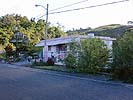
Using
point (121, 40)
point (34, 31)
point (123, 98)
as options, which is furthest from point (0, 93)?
point (34, 31)

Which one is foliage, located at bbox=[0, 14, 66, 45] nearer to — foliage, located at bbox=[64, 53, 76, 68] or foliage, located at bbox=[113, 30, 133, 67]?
foliage, located at bbox=[64, 53, 76, 68]

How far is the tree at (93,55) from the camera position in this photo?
2902 centimetres

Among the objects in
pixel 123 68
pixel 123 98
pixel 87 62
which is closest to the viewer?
pixel 123 98

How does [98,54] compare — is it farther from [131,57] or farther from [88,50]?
[131,57]

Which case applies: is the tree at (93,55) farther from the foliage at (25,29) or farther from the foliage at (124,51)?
the foliage at (25,29)

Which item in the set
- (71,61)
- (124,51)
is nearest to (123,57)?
(124,51)

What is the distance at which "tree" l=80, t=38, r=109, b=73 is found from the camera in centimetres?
2902

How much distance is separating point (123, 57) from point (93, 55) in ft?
19.4

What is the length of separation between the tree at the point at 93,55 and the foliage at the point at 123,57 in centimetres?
430

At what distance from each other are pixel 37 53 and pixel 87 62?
30.3 meters

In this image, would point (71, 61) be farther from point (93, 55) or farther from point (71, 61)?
point (93, 55)

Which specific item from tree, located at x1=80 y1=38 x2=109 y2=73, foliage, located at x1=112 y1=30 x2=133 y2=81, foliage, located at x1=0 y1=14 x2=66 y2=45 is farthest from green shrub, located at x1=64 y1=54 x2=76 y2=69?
foliage, located at x1=0 y1=14 x2=66 y2=45

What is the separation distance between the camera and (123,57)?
77.6ft

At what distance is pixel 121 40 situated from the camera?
969 inches
